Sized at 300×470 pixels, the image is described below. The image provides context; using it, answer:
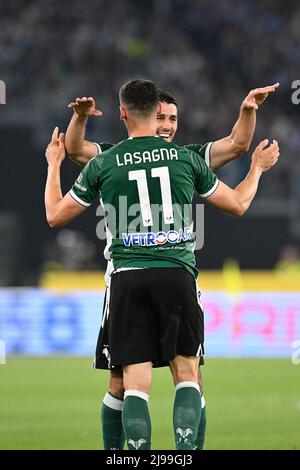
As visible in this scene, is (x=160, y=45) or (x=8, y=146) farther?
(x=160, y=45)

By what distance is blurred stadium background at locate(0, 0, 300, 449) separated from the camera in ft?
42.6

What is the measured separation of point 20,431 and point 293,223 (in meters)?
11.6

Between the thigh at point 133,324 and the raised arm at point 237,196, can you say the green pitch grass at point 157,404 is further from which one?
the raised arm at point 237,196

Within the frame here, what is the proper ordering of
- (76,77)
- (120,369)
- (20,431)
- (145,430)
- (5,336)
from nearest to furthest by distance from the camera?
(145,430) < (120,369) < (20,431) < (5,336) < (76,77)

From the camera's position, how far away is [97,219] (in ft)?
62.3

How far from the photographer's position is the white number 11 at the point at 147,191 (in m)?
5.48

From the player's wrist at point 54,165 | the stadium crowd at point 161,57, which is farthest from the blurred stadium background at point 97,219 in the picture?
the player's wrist at point 54,165

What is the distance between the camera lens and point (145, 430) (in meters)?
5.43

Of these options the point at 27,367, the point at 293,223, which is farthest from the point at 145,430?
the point at 293,223

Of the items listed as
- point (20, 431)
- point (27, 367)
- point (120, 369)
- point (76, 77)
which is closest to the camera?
point (120, 369)

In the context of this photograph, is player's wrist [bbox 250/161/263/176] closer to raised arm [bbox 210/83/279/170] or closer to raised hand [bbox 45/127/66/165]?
raised arm [bbox 210/83/279/170]

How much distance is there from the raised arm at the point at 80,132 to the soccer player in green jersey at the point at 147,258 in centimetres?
61

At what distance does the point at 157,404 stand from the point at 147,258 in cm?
503
